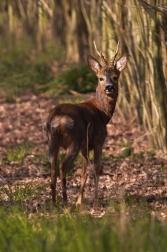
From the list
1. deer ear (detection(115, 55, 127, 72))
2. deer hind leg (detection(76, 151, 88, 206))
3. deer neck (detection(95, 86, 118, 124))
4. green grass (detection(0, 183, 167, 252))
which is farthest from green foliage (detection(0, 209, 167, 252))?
deer ear (detection(115, 55, 127, 72))

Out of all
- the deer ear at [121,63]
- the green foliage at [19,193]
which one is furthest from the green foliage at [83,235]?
the deer ear at [121,63]

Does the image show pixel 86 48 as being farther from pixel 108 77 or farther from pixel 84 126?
pixel 84 126

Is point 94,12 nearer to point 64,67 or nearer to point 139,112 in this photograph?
point 139,112

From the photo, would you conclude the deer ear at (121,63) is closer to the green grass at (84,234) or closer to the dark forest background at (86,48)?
the dark forest background at (86,48)

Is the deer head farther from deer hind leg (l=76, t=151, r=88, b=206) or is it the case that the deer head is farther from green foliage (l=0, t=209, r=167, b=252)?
green foliage (l=0, t=209, r=167, b=252)

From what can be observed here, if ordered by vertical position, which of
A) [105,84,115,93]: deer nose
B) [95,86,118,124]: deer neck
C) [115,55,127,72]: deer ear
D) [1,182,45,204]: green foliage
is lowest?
[1,182,45,204]: green foliage

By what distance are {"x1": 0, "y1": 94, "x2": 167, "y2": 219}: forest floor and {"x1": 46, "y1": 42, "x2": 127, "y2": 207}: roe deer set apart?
1.25 feet

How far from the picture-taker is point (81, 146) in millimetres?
7133

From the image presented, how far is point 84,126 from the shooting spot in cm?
696

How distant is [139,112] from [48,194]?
3504 millimetres

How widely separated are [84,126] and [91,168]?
5.02ft

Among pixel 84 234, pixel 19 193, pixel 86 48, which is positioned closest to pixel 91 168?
pixel 19 193

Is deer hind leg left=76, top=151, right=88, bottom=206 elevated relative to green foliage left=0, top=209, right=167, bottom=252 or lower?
lower

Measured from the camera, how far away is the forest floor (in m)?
7.24
